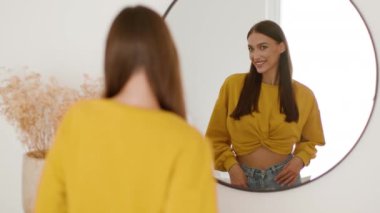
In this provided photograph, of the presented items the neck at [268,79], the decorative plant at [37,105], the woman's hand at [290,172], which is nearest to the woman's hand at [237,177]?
the woman's hand at [290,172]

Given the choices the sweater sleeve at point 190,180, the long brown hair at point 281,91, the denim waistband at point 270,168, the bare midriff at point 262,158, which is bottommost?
the denim waistband at point 270,168

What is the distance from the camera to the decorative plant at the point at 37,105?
1480 mm

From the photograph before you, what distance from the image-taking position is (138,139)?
949 mm

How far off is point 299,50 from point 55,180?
3.13 ft

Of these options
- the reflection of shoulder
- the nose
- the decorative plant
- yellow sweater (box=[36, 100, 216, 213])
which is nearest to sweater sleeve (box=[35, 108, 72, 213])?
yellow sweater (box=[36, 100, 216, 213])

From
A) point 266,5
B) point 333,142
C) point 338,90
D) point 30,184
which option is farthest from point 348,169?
point 30,184

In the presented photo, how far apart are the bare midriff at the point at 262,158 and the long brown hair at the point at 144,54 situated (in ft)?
2.20

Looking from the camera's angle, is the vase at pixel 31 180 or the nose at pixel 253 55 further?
the nose at pixel 253 55

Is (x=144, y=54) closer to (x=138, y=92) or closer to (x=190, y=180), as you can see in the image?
(x=138, y=92)

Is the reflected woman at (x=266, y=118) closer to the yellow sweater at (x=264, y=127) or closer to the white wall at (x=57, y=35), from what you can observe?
the yellow sweater at (x=264, y=127)

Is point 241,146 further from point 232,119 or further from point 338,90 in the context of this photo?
point 338,90

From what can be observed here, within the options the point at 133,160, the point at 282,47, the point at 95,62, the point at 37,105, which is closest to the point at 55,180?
the point at 133,160

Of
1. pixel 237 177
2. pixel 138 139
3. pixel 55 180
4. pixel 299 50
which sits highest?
pixel 299 50

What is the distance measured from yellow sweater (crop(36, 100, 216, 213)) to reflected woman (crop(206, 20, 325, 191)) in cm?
63
